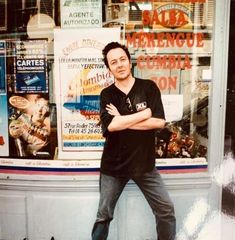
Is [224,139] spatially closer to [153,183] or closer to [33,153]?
[153,183]

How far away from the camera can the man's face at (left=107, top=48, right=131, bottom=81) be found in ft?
11.1

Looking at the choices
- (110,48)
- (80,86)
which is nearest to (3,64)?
(80,86)

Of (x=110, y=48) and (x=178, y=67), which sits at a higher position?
(x=110, y=48)

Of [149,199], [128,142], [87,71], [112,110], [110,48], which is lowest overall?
[149,199]

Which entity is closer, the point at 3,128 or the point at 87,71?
the point at 87,71

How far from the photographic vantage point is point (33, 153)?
3838 mm

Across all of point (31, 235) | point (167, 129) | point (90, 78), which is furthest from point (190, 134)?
point (31, 235)

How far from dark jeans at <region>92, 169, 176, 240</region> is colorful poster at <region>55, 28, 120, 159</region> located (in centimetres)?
49

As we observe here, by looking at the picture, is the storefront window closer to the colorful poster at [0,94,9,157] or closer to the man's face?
the colorful poster at [0,94,9,157]

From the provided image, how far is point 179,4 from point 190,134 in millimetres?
1227

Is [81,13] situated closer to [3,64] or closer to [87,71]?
[87,71]

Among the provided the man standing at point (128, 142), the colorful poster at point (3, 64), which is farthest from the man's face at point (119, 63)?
the colorful poster at point (3, 64)

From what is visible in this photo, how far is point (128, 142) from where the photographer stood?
338 centimetres

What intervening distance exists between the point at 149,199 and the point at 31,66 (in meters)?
1.65
